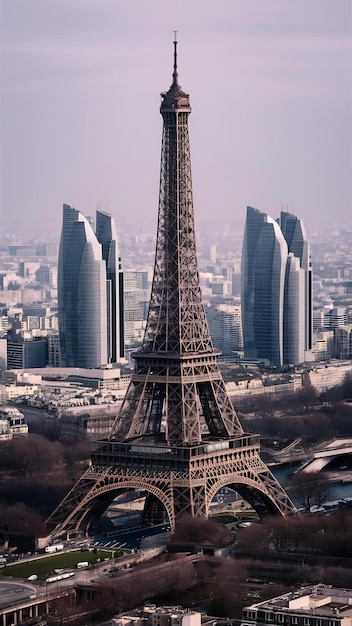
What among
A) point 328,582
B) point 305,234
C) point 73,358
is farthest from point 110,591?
point 305,234

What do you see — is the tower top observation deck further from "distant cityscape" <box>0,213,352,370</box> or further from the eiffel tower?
"distant cityscape" <box>0,213,352,370</box>

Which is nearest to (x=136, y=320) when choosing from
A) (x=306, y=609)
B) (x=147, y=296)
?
(x=147, y=296)

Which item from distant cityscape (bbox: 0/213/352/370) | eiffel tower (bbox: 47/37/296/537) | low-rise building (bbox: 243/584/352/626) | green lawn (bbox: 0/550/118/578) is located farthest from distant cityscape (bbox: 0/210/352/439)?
low-rise building (bbox: 243/584/352/626)

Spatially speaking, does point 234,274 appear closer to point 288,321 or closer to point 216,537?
point 288,321

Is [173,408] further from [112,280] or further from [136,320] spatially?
[136,320]

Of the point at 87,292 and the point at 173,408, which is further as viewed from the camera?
the point at 87,292

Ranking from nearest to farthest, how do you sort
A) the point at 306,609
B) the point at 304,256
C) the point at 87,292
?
the point at 306,609 < the point at 87,292 < the point at 304,256

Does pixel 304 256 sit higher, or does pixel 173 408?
pixel 304 256
